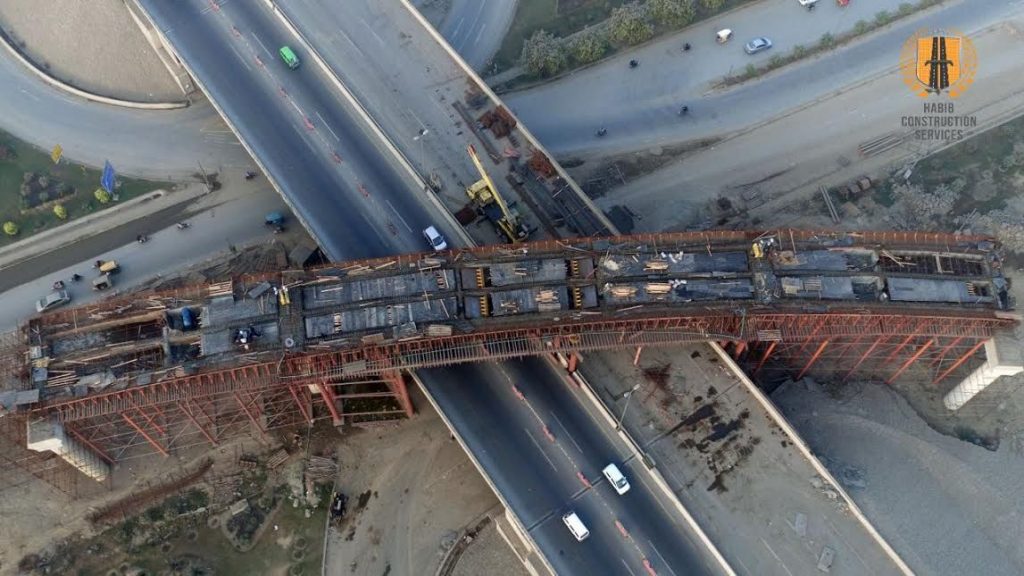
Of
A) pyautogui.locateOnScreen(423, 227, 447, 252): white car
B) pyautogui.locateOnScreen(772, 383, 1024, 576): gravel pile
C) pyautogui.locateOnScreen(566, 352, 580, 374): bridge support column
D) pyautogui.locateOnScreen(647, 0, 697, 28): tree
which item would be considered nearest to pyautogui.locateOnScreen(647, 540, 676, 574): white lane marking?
pyautogui.locateOnScreen(566, 352, 580, 374): bridge support column

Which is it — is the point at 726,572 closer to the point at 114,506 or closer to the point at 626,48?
the point at 114,506

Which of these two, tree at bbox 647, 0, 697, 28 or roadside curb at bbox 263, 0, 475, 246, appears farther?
→ tree at bbox 647, 0, 697, 28

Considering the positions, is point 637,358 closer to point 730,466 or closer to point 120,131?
point 730,466

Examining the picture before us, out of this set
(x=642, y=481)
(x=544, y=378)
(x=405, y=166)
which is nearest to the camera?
(x=642, y=481)

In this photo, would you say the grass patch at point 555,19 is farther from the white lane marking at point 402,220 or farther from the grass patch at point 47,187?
the grass patch at point 47,187

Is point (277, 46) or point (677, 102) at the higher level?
point (277, 46)

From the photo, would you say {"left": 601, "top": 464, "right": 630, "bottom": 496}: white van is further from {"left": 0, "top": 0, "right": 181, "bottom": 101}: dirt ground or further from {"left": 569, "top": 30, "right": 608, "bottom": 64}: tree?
Result: {"left": 0, "top": 0, "right": 181, "bottom": 101}: dirt ground

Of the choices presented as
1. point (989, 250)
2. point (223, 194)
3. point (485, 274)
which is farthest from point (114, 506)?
point (989, 250)

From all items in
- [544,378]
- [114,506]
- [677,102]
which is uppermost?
[677,102]
